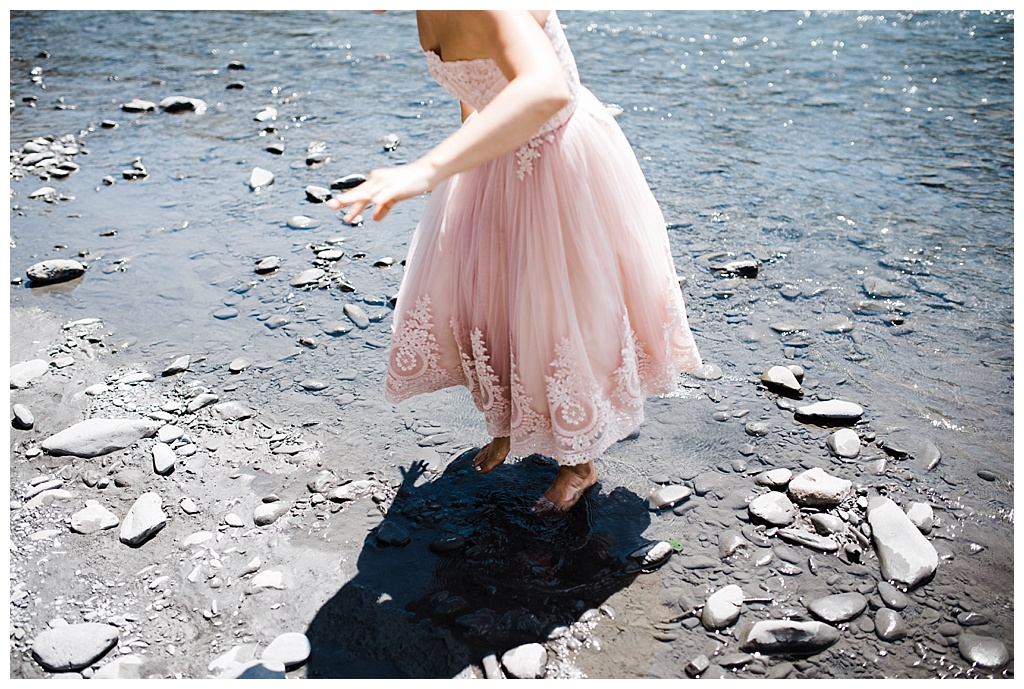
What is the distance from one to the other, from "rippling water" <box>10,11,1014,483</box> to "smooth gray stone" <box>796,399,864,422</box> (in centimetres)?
15

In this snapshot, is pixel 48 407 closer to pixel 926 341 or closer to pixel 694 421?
pixel 694 421

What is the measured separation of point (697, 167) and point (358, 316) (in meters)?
3.13

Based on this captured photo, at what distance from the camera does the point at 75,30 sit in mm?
11008

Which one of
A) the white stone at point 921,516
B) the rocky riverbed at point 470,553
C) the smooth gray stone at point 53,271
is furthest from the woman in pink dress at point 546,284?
the smooth gray stone at point 53,271

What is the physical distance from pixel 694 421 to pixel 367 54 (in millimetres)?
7376

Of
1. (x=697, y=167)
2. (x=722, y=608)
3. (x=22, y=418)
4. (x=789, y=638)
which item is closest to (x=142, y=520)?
(x=22, y=418)

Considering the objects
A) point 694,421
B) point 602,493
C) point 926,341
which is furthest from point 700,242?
point 602,493

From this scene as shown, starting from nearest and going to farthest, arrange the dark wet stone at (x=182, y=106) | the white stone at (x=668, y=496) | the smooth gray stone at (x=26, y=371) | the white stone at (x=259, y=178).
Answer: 1. the white stone at (x=668, y=496)
2. the smooth gray stone at (x=26, y=371)
3. the white stone at (x=259, y=178)
4. the dark wet stone at (x=182, y=106)

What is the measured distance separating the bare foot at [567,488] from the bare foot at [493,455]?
234 mm

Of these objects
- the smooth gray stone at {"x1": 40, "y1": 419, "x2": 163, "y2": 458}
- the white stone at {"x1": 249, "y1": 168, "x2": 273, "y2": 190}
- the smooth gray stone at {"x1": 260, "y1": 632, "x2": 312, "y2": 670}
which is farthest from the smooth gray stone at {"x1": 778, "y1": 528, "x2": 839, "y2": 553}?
the white stone at {"x1": 249, "y1": 168, "x2": 273, "y2": 190}

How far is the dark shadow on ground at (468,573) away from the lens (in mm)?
2561

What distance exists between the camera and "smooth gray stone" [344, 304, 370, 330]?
4323mm

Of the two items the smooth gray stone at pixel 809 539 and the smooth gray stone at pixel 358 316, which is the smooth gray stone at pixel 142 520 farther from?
the smooth gray stone at pixel 809 539
